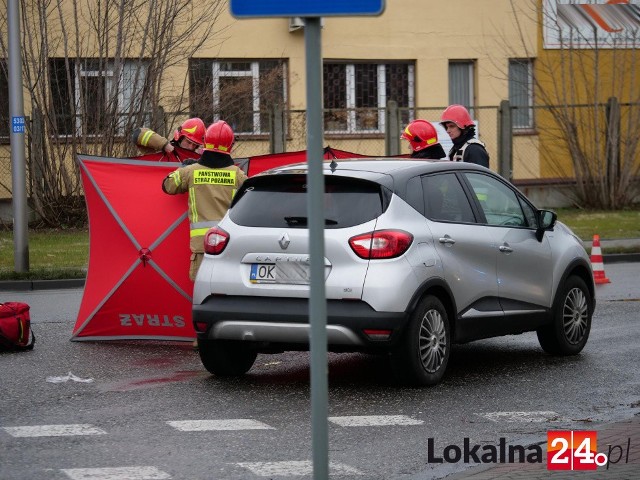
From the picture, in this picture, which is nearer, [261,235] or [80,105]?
[261,235]

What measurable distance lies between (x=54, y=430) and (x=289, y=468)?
1.72 metres

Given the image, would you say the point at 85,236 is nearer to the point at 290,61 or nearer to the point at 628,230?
the point at 290,61

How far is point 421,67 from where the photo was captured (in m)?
29.7

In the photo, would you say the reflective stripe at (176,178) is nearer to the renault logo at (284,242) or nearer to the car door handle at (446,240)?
the renault logo at (284,242)

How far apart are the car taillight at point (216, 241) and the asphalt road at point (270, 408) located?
0.94 metres

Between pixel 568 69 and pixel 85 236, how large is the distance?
13127mm

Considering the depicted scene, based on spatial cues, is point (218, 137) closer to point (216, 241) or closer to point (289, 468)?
point (216, 241)

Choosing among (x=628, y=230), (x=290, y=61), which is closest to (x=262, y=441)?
(x=628, y=230)

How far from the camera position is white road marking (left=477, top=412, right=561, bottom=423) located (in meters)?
7.99

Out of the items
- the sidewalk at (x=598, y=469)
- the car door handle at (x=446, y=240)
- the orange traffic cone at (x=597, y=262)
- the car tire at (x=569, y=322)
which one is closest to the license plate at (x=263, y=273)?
the car door handle at (x=446, y=240)

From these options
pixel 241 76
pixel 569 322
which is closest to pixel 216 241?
pixel 569 322

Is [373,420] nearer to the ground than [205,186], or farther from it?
nearer to the ground

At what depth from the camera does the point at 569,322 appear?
10648 mm

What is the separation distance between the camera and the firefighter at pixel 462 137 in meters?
11.9
